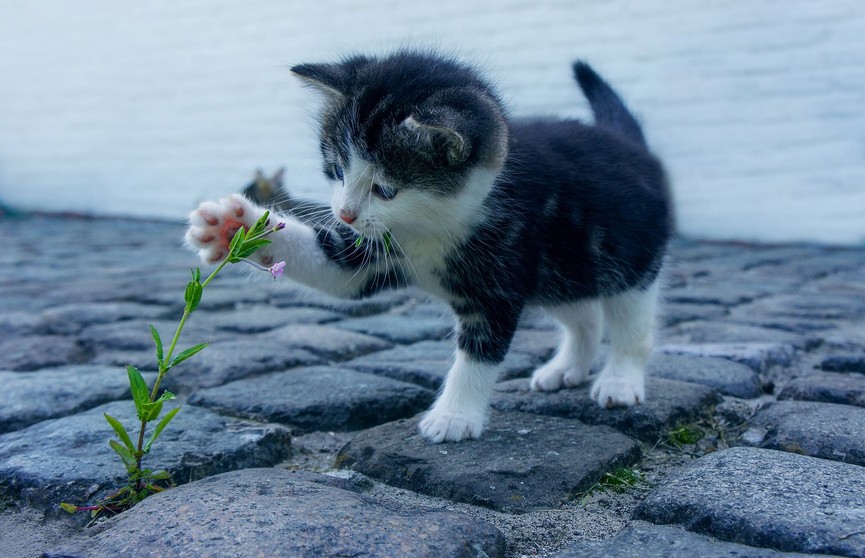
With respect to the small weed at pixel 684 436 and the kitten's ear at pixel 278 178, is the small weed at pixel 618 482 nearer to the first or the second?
the small weed at pixel 684 436

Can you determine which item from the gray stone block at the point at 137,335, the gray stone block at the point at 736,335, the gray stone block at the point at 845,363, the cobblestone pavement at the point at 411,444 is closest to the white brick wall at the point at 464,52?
the gray stone block at the point at 137,335

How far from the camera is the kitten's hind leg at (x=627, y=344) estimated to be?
216cm

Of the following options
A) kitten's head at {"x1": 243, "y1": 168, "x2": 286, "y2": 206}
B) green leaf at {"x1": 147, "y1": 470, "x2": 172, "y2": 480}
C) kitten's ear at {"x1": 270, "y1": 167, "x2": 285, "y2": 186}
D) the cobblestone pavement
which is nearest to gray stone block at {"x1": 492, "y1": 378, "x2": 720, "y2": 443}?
the cobblestone pavement

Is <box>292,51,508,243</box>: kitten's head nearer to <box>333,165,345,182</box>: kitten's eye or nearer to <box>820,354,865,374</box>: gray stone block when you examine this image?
<box>333,165,345,182</box>: kitten's eye

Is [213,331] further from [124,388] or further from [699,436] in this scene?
[699,436]

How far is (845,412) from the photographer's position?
6.34ft

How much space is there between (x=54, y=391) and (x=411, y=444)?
3.38 ft

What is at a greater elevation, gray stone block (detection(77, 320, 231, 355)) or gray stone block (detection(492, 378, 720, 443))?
gray stone block (detection(492, 378, 720, 443))

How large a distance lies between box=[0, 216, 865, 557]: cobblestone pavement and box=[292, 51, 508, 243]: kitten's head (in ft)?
1.74

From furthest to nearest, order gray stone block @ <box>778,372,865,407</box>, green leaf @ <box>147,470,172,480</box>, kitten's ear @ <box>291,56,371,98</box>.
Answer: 1. gray stone block @ <box>778,372,865,407</box>
2. kitten's ear @ <box>291,56,371,98</box>
3. green leaf @ <box>147,470,172,480</box>

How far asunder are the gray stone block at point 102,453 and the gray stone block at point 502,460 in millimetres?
224

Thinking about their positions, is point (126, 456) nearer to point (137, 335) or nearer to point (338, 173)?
point (338, 173)

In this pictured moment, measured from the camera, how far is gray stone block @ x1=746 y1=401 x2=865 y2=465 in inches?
67.0

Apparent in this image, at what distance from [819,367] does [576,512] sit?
1485 millimetres
